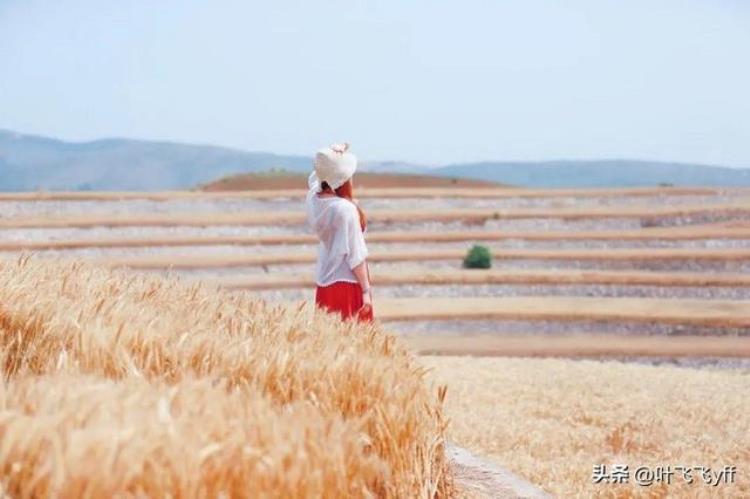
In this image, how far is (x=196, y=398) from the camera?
3189mm

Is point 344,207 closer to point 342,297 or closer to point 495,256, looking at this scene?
point 342,297

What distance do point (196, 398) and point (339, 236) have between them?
3796 mm

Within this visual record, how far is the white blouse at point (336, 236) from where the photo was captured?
690cm

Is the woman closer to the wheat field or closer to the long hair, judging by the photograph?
the long hair

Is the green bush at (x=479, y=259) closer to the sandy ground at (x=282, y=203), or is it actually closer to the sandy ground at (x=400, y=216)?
the sandy ground at (x=400, y=216)

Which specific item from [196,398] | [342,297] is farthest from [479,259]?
[196,398]

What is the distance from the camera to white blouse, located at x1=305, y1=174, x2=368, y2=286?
6.90 meters

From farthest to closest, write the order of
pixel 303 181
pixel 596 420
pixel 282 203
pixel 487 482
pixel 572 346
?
pixel 303 181 → pixel 282 203 → pixel 572 346 → pixel 596 420 → pixel 487 482

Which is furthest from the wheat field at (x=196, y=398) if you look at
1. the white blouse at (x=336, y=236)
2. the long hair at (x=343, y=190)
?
the long hair at (x=343, y=190)

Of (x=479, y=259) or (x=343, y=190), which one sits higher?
(x=343, y=190)

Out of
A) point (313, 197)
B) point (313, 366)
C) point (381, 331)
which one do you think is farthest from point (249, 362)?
point (313, 197)

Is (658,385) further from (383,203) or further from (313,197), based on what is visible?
(383,203)

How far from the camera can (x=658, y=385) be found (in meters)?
10.8

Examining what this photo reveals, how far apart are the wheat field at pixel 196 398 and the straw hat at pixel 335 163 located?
1.19 m
